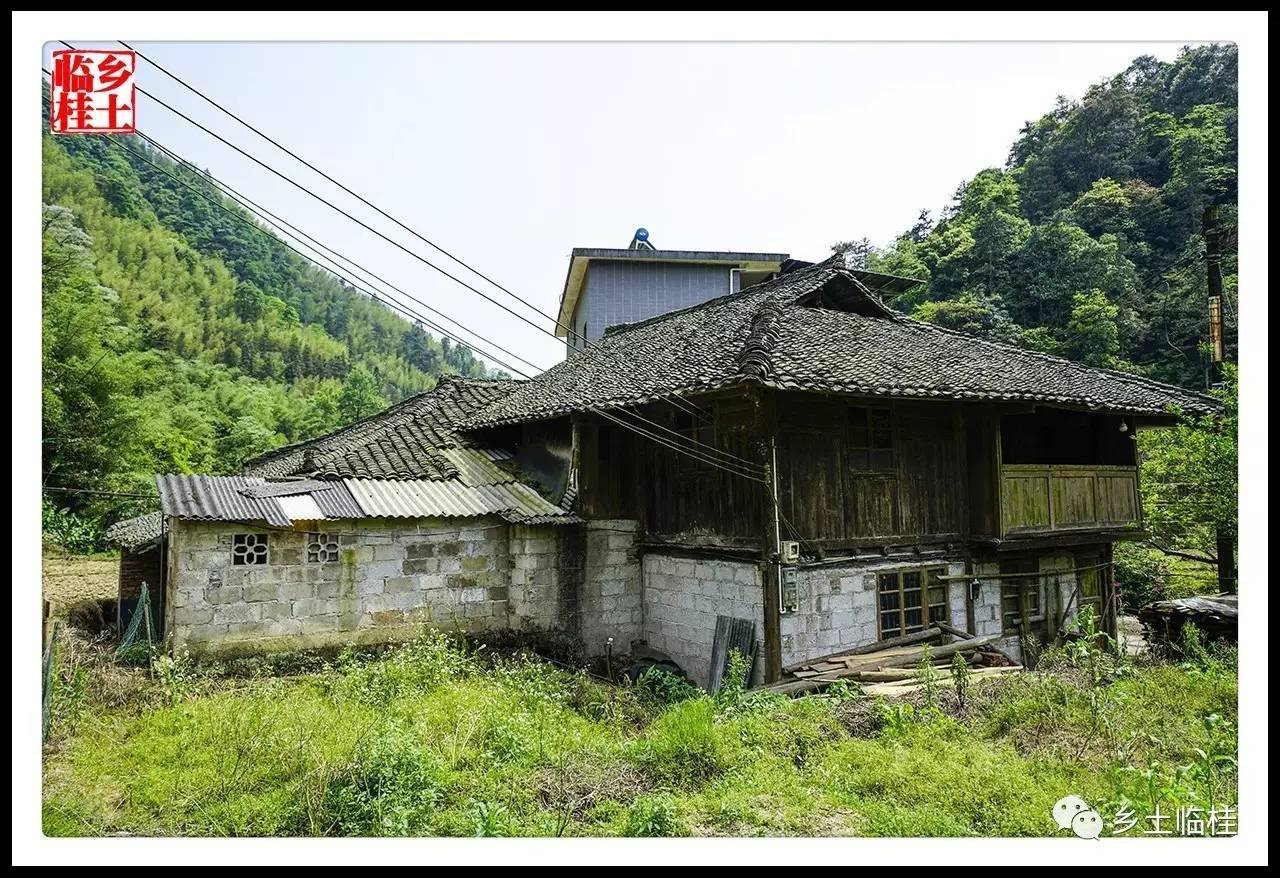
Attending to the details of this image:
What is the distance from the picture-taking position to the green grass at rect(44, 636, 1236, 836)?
5.63 meters

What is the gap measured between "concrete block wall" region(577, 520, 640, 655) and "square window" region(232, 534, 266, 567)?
4.96 metres

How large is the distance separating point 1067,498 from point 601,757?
9.37 metres

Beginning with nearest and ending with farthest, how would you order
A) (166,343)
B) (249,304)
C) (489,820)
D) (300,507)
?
(489,820) < (300,507) < (166,343) < (249,304)

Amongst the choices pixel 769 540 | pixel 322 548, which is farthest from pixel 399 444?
pixel 769 540

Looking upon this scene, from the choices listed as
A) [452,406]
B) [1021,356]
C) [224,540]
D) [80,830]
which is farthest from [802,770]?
[452,406]

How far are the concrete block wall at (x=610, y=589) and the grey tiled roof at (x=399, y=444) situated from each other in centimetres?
296

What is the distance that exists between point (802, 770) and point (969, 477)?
7.00m

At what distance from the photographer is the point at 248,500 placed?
1025 cm

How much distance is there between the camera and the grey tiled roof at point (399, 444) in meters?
12.5

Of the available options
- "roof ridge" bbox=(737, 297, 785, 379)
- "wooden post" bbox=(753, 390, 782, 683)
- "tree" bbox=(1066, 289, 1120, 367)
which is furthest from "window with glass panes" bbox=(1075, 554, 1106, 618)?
"tree" bbox=(1066, 289, 1120, 367)

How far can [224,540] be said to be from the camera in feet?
32.2

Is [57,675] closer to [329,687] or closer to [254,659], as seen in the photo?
[254,659]

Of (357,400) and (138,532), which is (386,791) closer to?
(138,532)

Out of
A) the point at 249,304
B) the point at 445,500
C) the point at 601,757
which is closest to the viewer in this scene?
the point at 601,757
